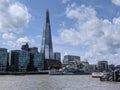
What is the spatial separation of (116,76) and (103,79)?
11.7 meters

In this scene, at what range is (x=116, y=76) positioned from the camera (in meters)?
150

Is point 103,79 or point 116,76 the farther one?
point 103,79

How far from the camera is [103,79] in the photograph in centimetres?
16000
